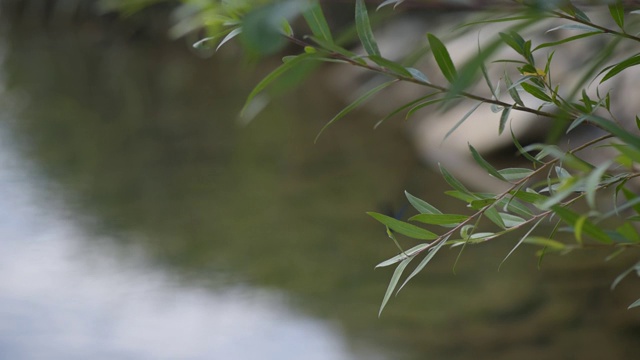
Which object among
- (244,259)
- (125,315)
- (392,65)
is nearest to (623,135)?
(392,65)

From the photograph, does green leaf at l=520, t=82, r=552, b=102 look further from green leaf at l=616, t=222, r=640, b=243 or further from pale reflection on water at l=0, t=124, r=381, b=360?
pale reflection on water at l=0, t=124, r=381, b=360

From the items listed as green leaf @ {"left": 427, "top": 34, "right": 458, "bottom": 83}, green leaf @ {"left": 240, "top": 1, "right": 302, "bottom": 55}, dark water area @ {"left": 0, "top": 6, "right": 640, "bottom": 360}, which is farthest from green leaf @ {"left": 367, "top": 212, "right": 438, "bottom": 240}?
dark water area @ {"left": 0, "top": 6, "right": 640, "bottom": 360}

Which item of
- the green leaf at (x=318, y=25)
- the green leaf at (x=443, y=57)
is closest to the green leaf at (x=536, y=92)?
the green leaf at (x=443, y=57)

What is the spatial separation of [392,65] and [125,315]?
1.75 m

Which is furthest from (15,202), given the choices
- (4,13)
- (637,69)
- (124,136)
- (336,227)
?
(4,13)

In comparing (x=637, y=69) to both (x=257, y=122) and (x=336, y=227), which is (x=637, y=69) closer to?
(x=336, y=227)

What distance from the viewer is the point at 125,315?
2205 mm

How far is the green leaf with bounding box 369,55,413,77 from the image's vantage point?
597 mm

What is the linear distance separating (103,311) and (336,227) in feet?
2.71

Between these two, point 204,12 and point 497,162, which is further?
point 497,162

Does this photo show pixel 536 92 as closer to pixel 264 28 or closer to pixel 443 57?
pixel 443 57

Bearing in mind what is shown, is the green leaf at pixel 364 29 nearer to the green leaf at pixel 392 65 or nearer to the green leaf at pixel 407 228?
the green leaf at pixel 392 65

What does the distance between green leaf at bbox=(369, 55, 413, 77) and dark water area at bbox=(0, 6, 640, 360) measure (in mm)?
1409

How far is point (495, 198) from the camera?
70cm
